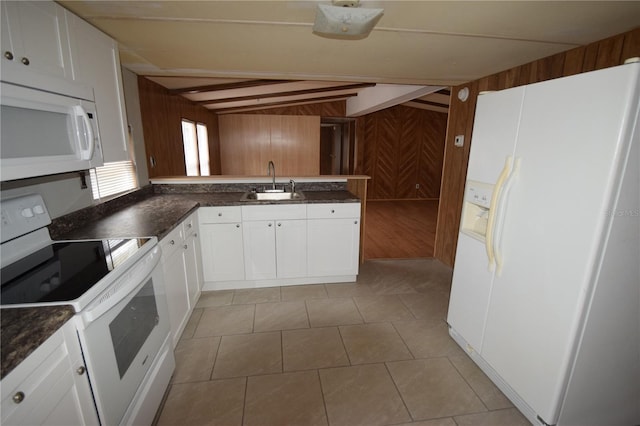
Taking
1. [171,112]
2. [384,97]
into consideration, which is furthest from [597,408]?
[171,112]

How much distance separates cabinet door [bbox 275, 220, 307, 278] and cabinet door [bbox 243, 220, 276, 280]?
6 cm

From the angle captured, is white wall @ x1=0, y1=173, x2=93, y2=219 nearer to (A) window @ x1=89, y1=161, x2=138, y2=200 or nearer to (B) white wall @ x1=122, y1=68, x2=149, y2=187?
(A) window @ x1=89, y1=161, x2=138, y2=200

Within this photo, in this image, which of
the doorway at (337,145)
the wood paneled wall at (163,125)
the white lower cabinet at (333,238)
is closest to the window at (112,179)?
the wood paneled wall at (163,125)

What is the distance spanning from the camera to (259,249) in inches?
111

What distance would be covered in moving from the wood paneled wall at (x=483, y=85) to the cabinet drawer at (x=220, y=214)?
224 cm

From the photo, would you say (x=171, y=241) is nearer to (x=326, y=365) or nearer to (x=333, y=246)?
(x=326, y=365)

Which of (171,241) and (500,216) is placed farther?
(171,241)

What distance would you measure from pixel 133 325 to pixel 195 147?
161 inches

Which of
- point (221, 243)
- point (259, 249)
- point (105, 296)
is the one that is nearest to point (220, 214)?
point (221, 243)

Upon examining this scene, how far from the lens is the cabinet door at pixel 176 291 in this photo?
1964mm

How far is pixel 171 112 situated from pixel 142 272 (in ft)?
9.84

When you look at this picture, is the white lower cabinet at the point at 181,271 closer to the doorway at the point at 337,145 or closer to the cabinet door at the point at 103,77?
the cabinet door at the point at 103,77

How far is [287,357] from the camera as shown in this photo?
6.57 feet

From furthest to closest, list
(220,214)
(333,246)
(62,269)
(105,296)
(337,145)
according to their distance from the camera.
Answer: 1. (337,145)
2. (333,246)
3. (220,214)
4. (62,269)
5. (105,296)
